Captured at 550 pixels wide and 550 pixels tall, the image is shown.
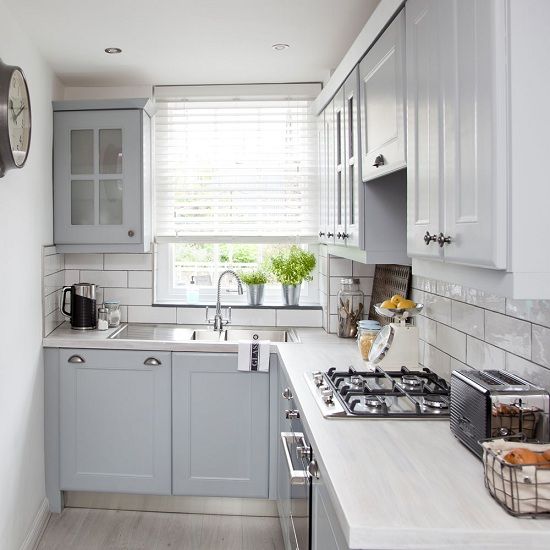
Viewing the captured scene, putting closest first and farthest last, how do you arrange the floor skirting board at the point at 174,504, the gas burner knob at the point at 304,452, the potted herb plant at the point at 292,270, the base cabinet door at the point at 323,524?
the base cabinet door at the point at 323,524 → the gas burner knob at the point at 304,452 → the floor skirting board at the point at 174,504 → the potted herb plant at the point at 292,270

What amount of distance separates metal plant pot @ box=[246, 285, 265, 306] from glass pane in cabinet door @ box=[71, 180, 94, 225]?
1022 mm

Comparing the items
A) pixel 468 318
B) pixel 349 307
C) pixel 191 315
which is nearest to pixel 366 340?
pixel 468 318

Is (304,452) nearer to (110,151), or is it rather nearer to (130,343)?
(130,343)

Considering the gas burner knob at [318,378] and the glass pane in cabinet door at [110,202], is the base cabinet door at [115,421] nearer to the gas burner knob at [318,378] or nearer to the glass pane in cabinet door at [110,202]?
the glass pane in cabinet door at [110,202]

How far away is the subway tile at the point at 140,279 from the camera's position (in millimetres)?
3670

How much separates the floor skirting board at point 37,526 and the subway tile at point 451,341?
2.12 m

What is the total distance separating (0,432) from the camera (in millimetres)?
2514

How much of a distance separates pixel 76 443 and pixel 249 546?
3.45 ft

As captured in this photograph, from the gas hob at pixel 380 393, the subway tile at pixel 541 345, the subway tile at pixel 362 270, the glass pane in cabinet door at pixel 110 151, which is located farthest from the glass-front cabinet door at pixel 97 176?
the subway tile at pixel 541 345

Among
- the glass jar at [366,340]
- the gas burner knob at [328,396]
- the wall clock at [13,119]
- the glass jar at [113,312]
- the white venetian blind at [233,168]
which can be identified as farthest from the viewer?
the white venetian blind at [233,168]

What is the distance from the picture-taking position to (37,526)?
115 inches

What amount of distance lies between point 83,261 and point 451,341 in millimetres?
2394

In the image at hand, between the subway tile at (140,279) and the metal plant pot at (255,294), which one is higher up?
the subway tile at (140,279)

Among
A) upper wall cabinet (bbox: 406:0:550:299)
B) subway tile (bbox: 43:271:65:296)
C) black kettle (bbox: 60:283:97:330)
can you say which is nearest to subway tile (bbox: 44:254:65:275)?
subway tile (bbox: 43:271:65:296)
